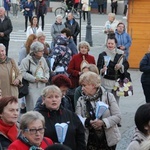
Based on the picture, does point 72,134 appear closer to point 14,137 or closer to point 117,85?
point 14,137

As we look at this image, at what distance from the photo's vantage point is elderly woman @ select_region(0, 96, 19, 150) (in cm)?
641

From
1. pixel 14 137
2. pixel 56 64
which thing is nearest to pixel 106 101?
pixel 14 137

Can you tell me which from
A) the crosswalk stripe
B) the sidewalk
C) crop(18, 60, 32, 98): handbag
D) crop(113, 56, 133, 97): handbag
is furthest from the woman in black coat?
the crosswalk stripe

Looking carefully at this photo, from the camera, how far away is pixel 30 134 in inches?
231

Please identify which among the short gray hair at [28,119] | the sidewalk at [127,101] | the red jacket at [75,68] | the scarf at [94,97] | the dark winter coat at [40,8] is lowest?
the sidewalk at [127,101]

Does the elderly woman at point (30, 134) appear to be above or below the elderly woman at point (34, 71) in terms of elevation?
above

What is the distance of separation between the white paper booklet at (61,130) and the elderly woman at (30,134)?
2.20 ft

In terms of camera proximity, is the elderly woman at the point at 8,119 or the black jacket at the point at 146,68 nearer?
the elderly woman at the point at 8,119

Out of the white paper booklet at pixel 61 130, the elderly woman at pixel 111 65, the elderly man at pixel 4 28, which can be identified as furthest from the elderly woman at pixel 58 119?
the elderly man at pixel 4 28

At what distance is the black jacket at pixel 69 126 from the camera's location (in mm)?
6801

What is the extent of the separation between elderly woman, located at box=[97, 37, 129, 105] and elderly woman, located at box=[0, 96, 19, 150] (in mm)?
4868

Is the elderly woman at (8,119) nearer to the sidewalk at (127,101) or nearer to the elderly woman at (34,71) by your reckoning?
the sidewalk at (127,101)

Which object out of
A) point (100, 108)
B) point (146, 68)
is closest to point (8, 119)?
point (100, 108)

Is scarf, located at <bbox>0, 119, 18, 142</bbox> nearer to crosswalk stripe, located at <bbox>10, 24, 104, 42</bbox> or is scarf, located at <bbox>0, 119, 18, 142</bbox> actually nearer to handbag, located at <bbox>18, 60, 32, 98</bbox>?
handbag, located at <bbox>18, 60, 32, 98</bbox>
